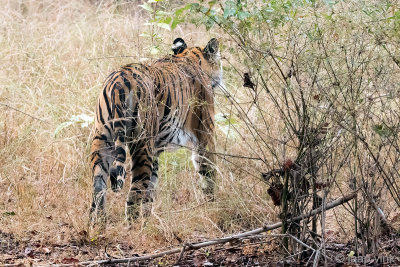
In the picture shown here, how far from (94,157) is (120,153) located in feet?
0.78

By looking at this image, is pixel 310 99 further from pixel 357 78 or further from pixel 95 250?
pixel 95 250

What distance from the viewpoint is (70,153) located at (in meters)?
6.34

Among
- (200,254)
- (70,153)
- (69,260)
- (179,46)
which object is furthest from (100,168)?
(179,46)

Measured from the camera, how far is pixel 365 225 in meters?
3.69

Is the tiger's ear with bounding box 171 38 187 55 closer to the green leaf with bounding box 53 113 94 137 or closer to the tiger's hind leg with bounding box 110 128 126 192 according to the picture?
the green leaf with bounding box 53 113 94 137

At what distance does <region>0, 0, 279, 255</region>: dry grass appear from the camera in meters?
4.73

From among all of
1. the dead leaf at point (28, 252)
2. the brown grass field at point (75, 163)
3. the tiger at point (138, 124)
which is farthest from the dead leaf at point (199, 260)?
the dead leaf at point (28, 252)

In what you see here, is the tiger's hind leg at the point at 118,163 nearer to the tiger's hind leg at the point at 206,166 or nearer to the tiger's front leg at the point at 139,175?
the tiger's front leg at the point at 139,175

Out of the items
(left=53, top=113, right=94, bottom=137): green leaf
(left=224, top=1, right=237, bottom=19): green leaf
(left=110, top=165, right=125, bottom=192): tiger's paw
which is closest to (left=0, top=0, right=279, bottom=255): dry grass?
(left=53, top=113, right=94, bottom=137): green leaf

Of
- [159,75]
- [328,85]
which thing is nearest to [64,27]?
[159,75]

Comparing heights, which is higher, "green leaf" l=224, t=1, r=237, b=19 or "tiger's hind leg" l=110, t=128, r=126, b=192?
"green leaf" l=224, t=1, r=237, b=19

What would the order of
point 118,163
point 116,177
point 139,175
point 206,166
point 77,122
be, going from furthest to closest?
point 77,122 → point 206,166 → point 139,175 → point 118,163 → point 116,177

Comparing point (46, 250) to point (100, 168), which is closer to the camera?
point (46, 250)

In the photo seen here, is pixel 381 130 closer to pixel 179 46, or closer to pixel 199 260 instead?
pixel 199 260
